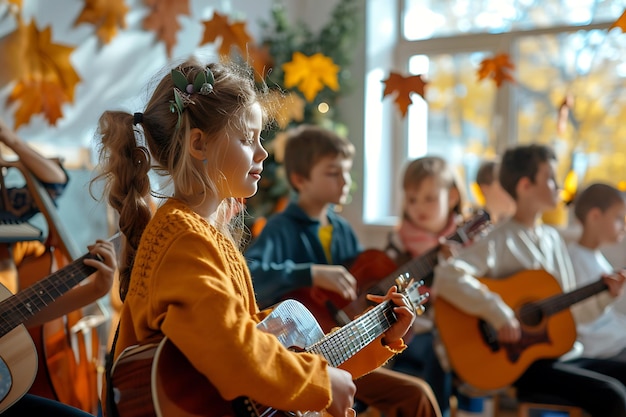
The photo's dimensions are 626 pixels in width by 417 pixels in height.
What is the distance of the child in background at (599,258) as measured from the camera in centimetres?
301

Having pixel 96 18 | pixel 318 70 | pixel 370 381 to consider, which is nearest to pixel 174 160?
pixel 370 381

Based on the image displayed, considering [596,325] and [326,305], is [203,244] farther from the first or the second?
[596,325]

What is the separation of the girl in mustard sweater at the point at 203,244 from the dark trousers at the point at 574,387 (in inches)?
45.7

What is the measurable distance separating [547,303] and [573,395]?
341 millimetres

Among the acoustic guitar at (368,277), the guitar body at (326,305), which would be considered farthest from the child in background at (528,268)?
the guitar body at (326,305)

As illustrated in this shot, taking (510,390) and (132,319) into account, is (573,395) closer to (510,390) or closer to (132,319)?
(510,390)

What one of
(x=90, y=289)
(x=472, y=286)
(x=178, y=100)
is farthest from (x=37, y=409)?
(x=472, y=286)

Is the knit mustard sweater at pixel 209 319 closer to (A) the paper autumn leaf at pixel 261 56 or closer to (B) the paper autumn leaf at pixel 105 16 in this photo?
(B) the paper autumn leaf at pixel 105 16

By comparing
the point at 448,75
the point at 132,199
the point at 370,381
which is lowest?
the point at 370,381

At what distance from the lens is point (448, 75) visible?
4.82 metres

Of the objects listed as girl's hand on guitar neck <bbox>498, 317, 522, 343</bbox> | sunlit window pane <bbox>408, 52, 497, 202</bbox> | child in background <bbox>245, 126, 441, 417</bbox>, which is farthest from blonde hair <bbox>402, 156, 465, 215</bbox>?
sunlit window pane <bbox>408, 52, 497, 202</bbox>

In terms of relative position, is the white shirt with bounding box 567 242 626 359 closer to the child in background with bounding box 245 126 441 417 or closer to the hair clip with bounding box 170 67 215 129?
the child in background with bounding box 245 126 441 417

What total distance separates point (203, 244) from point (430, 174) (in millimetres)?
1949

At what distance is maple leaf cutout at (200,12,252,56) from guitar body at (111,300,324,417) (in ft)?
9.41
